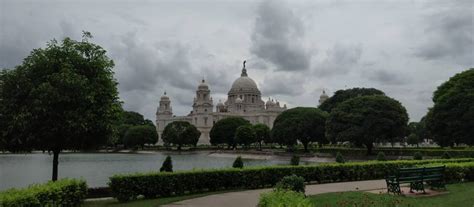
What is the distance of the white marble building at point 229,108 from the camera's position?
5733 inches

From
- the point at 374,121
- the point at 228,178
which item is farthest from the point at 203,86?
the point at 228,178

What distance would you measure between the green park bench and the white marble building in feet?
427

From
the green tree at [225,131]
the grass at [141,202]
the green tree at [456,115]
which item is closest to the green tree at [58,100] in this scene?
the grass at [141,202]

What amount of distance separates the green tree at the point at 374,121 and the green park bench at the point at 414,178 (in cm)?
4184

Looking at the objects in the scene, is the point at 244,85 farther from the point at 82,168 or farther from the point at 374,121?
the point at 82,168

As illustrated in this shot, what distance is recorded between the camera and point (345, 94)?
100188 millimetres

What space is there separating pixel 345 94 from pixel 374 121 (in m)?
44.5

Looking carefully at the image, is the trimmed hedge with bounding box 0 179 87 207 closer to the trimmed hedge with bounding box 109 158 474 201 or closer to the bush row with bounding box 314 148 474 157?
the trimmed hedge with bounding box 109 158 474 201

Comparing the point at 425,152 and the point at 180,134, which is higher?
the point at 180,134

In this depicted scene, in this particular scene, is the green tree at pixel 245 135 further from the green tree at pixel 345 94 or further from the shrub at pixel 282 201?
the shrub at pixel 282 201

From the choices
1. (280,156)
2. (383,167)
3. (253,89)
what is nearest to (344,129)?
(280,156)

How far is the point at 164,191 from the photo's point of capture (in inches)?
648

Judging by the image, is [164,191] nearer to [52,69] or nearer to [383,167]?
[52,69]

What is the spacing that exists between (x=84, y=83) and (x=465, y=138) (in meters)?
40.6
